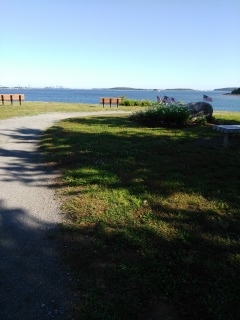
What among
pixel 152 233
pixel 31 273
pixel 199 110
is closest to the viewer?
pixel 31 273

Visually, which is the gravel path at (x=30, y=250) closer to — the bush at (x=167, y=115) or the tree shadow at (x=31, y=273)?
the tree shadow at (x=31, y=273)

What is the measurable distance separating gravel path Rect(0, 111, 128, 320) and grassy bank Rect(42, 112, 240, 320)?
161 millimetres

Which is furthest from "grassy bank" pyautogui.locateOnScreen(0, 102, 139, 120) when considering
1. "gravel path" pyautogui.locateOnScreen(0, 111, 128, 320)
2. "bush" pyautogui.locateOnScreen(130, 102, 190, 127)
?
"gravel path" pyautogui.locateOnScreen(0, 111, 128, 320)

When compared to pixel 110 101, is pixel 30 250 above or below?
below

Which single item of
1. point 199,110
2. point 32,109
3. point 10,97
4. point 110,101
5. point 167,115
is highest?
point 10,97

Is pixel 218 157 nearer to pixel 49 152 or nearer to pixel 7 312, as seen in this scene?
pixel 49 152

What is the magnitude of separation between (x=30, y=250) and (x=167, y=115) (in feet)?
30.7

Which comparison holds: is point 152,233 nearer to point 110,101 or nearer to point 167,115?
point 167,115

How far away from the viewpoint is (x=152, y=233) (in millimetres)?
3271

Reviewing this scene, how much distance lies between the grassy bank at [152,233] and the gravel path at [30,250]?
0.53ft

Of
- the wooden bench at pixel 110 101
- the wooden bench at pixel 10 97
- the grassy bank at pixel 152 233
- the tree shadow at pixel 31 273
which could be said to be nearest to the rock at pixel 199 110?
the grassy bank at pixel 152 233

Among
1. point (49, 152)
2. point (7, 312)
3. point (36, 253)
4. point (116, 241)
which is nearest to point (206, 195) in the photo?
point (116, 241)

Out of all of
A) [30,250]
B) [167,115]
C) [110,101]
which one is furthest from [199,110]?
[110,101]

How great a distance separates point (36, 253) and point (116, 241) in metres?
0.88
